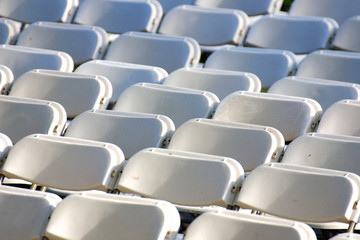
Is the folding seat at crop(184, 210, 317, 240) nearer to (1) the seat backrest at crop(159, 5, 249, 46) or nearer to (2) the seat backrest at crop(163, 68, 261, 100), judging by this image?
(2) the seat backrest at crop(163, 68, 261, 100)

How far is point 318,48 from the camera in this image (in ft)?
12.9

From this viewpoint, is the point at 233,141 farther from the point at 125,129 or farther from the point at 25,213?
the point at 25,213

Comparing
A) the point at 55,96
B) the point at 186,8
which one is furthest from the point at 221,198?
the point at 186,8

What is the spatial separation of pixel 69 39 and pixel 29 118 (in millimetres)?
1139

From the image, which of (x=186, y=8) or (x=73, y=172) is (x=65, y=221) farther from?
(x=186, y=8)

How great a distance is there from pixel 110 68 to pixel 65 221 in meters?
1.54

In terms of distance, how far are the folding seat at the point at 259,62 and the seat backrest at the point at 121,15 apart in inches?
27.8

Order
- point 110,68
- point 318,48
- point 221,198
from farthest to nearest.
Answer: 1. point 318,48
2. point 110,68
3. point 221,198

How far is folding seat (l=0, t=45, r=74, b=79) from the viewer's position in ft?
12.2

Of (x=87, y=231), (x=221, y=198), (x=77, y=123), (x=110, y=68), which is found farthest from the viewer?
(x=110, y=68)

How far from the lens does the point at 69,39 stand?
408cm

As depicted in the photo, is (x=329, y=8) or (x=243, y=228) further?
(x=329, y=8)

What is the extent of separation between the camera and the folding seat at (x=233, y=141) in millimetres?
2586

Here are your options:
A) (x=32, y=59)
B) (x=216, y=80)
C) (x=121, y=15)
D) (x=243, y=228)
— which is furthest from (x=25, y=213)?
(x=121, y=15)
